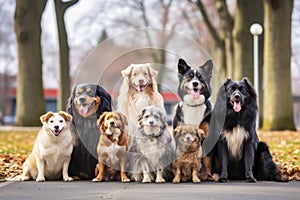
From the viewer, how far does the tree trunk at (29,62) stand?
2325 centimetres

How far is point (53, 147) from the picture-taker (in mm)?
8789

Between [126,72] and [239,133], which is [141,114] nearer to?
[126,72]

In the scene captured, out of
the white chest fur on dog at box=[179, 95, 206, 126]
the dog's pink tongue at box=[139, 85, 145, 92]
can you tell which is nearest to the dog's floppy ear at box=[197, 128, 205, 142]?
the white chest fur on dog at box=[179, 95, 206, 126]

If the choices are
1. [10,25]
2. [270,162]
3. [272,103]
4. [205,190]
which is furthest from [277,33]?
[10,25]

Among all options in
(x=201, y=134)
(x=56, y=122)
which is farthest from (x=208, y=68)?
(x=56, y=122)

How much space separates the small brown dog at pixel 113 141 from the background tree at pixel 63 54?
623 inches

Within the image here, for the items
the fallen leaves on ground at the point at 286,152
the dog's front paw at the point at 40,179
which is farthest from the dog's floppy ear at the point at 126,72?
the fallen leaves on ground at the point at 286,152

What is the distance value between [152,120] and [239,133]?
1298mm

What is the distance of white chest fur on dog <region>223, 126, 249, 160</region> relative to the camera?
8.77 meters

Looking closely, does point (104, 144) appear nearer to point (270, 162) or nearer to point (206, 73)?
point (206, 73)

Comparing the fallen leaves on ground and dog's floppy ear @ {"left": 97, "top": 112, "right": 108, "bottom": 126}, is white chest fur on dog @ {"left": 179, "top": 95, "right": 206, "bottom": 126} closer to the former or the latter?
dog's floppy ear @ {"left": 97, "top": 112, "right": 108, "bottom": 126}

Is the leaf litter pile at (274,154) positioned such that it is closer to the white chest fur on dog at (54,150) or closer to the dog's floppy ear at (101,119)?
the white chest fur on dog at (54,150)

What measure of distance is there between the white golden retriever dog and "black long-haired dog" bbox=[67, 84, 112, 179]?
0.26m

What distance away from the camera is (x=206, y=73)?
891 centimetres
